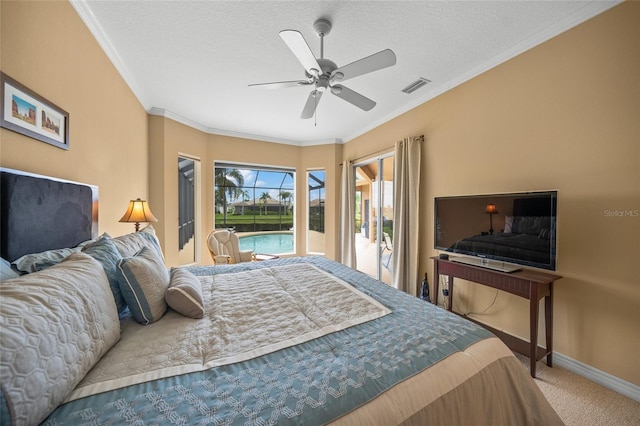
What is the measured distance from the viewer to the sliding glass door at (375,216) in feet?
13.4

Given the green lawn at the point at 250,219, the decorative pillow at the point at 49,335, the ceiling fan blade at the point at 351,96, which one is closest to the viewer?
the decorative pillow at the point at 49,335

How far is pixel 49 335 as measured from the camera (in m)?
0.73

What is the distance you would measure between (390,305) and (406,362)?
52 cm

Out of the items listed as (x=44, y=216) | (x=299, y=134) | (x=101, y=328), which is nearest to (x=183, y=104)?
(x=299, y=134)

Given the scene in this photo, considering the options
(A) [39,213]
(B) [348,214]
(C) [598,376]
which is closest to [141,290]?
(A) [39,213]

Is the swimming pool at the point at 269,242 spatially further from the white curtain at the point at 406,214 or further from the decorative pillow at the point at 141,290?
the decorative pillow at the point at 141,290

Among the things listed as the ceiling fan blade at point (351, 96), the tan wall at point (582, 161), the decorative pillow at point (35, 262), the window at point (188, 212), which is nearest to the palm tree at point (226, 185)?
the window at point (188, 212)

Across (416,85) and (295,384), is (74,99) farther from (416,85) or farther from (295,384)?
(416,85)

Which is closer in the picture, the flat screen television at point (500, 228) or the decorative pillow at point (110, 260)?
the decorative pillow at point (110, 260)

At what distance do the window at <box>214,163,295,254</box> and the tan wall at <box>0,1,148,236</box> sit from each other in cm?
204

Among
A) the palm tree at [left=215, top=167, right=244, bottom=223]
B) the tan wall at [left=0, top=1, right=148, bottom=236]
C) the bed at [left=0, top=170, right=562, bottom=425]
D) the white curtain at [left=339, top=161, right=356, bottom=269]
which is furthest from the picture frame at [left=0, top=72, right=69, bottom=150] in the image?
the white curtain at [left=339, top=161, right=356, bottom=269]

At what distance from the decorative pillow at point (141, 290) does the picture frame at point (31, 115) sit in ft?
2.91

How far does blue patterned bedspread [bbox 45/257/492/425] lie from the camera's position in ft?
2.35

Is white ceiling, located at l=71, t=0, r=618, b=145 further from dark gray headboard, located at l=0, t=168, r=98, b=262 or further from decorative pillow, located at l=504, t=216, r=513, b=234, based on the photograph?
decorative pillow, located at l=504, t=216, r=513, b=234
